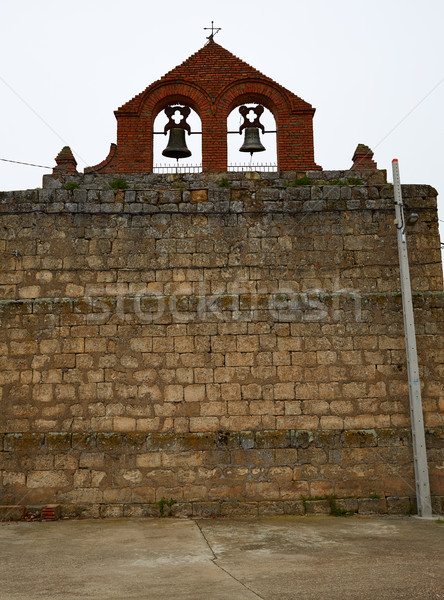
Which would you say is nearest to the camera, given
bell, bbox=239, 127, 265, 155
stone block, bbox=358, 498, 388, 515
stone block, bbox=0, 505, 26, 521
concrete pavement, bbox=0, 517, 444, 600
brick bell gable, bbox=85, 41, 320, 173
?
concrete pavement, bbox=0, 517, 444, 600

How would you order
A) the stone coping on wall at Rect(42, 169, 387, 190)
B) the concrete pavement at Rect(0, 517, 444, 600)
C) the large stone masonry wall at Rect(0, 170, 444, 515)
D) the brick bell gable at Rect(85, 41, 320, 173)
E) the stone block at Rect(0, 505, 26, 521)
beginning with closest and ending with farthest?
the concrete pavement at Rect(0, 517, 444, 600) < the stone block at Rect(0, 505, 26, 521) < the large stone masonry wall at Rect(0, 170, 444, 515) < the stone coping on wall at Rect(42, 169, 387, 190) < the brick bell gable at Rect(85, 41, 320, 173)

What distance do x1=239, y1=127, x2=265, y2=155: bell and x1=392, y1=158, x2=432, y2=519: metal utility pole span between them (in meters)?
2.37

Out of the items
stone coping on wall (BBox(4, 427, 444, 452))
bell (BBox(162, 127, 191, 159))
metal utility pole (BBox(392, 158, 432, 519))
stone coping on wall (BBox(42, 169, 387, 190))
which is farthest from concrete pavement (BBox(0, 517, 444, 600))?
bell (BBox(162, 127, 191, 159))

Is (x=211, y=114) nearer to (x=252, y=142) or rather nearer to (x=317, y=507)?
(x=252, y=142)

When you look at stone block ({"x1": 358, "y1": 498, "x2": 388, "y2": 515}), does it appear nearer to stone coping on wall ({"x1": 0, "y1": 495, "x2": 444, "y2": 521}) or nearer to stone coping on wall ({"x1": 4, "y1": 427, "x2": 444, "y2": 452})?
stone coping on wall ({"x1": 0, "y1": 495, "x2": 444, "y2": 521})

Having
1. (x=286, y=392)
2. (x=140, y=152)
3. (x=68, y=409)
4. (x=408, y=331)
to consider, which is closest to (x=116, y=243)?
(x=140, y=152)

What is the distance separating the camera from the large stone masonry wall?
7.86 m

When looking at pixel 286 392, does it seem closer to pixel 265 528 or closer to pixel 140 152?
pixel 265 528

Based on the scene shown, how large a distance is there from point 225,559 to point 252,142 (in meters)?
6.70

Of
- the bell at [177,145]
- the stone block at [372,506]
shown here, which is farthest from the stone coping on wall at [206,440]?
the bell at [177,145]

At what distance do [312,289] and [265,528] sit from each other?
3.45 meters

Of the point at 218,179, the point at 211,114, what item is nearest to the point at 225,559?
the point at 218,179

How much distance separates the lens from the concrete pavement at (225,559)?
13.9 ft

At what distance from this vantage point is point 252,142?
9539mm
